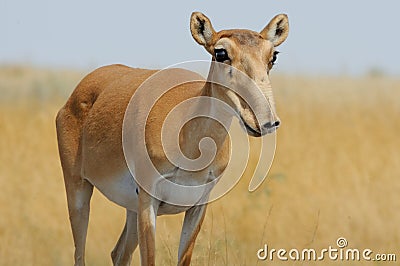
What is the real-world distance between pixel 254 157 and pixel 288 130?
209 centimetres

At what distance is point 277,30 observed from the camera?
7320mm

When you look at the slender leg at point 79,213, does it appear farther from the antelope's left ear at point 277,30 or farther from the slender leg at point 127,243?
the antelope's left ear at point 277,30

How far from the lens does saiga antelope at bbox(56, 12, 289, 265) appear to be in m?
6.66

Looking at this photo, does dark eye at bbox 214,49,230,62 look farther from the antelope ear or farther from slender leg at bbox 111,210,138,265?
slender leg at bbox 111,210,138,265

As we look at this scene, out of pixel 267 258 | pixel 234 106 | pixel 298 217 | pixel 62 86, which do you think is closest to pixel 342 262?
pixel 267 258

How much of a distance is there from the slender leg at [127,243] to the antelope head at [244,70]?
2.22 meters

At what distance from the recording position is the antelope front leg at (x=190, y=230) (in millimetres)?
7785

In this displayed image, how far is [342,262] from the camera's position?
10.7 meters

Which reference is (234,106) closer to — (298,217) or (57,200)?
(298,217)
